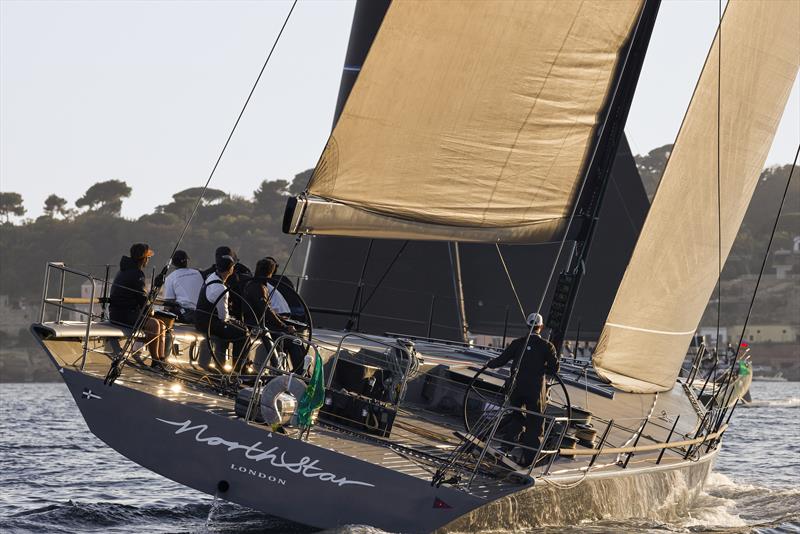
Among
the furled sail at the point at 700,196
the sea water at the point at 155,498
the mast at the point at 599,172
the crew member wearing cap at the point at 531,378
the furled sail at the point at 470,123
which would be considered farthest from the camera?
the furled sail at the point at 700,196

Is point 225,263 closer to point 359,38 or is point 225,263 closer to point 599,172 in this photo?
point 599,172

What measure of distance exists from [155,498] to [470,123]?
518cm

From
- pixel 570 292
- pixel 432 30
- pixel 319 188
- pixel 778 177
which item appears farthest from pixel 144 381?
pixel 778 177

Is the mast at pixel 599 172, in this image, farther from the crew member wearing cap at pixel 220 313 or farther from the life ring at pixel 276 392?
the life ring at pixel 276 392

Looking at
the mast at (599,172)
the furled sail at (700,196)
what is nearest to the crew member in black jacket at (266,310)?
the mast at (599,172)

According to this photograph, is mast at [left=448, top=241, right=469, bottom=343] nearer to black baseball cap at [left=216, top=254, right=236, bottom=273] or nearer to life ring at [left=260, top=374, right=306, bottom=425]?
black baseball cap at [left=216, top=254, right=236, bottom=273]

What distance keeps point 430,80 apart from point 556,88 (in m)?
1.51

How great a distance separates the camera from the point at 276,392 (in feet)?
27.9

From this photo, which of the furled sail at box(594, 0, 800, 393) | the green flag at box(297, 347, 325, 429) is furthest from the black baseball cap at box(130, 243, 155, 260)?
the furled sail at box(594, 0, 800, 393)

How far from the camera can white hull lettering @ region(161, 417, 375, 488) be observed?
8.11m

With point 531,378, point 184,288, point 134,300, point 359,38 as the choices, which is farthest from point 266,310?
point 359,38

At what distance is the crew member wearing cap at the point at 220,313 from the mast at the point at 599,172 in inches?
115

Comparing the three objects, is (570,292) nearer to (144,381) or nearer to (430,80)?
(430,80)

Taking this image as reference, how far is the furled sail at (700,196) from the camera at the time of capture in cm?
1166
